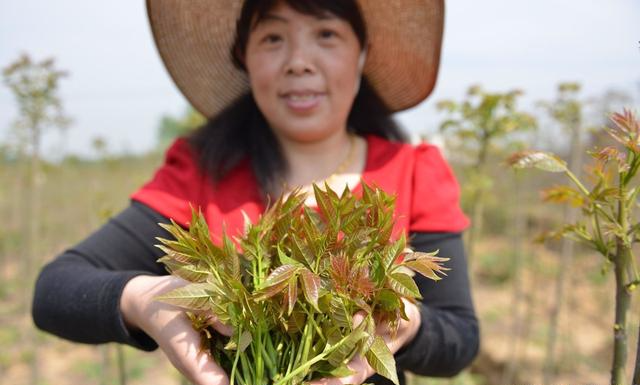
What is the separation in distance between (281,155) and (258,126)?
0.48 feet

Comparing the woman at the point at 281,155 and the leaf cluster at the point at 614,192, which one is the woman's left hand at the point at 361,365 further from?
the leaf cluster at the point at 614,192

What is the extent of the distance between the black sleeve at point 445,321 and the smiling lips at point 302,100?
477mm

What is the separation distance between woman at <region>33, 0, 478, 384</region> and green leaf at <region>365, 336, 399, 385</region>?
0.92 ft

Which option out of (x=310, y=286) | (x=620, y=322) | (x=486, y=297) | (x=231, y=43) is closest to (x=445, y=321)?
(x=620, y=322)

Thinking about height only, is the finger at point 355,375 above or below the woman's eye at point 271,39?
below

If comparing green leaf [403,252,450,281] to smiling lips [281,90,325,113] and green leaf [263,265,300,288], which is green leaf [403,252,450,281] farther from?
smiling lips [281,90,325,113]

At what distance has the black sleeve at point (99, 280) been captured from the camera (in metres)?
1.26

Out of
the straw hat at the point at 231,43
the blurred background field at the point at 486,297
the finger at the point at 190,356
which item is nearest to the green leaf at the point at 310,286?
the finger at the point at 190,356

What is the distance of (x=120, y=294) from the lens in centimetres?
123

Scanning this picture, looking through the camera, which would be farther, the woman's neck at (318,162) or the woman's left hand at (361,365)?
the woman's neck at (318,162)

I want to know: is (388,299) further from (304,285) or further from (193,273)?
(193,273)

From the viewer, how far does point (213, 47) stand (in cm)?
192

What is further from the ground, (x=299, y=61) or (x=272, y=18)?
(x=272, y=18)

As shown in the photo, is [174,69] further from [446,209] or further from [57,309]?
[446,209]
